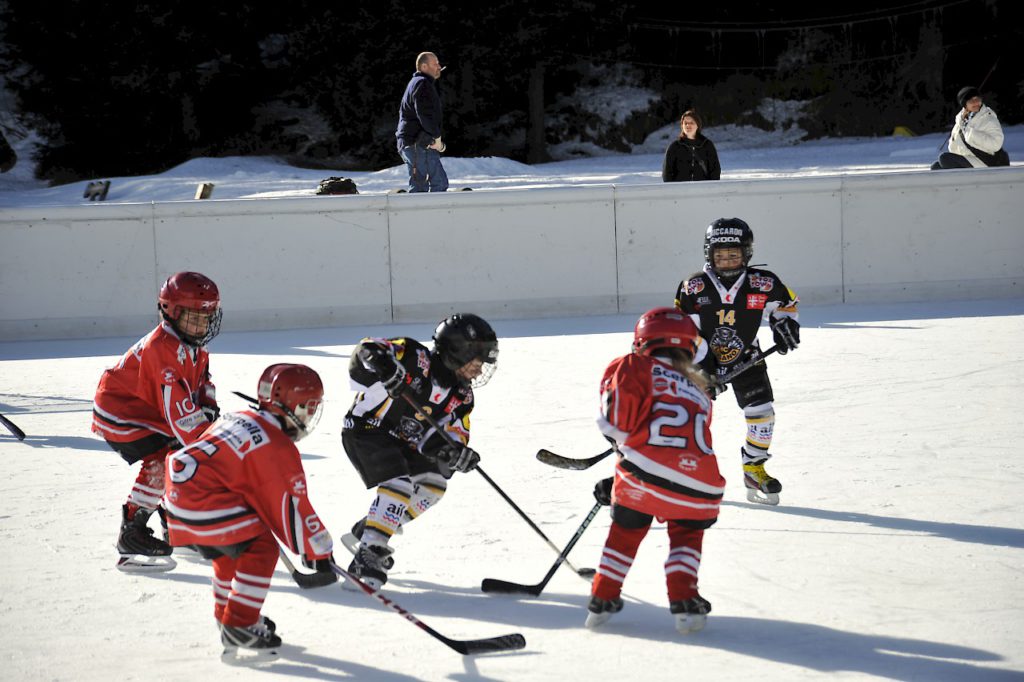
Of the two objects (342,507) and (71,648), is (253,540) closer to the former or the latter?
(71,648)

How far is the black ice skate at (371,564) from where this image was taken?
414cm

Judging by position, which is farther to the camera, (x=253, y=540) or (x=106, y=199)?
(x=106, y=199)

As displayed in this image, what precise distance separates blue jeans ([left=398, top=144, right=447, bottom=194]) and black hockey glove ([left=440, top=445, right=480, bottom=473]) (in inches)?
318

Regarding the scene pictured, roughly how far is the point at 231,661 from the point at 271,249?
24.4 feet

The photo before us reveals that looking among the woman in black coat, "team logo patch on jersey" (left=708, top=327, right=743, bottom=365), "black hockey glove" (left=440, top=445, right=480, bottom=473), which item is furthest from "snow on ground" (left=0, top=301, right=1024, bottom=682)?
the woman in black coat

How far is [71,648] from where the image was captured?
362cm

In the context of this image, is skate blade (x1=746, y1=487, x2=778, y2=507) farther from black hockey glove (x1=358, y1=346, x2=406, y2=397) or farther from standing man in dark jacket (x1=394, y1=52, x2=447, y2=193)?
standing man in dark jacket (x1=394, y1=52, x2=447, y2=193)

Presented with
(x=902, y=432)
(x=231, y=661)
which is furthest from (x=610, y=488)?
(x=902, y=432)

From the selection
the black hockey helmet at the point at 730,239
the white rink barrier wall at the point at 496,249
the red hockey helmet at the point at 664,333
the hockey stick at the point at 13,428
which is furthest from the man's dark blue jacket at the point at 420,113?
the red hockey helmet at the point at 664,333

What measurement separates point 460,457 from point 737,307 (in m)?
1.90

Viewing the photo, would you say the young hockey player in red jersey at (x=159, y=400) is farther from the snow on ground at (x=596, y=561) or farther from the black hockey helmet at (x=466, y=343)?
the black hockey helmet at (x=466, y=343)

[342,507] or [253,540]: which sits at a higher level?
[253,540]

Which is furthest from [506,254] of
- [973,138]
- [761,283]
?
[761,283]

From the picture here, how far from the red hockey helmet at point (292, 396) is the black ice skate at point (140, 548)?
1176 millimetres
